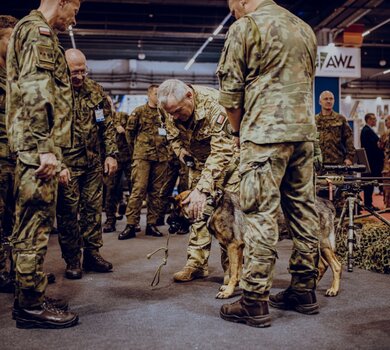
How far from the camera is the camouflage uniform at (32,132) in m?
2.51

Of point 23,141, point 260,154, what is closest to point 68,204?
point 23,141

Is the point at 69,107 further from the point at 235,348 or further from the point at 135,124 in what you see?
the point at 135,124

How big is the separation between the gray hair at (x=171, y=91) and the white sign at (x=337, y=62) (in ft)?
23.5

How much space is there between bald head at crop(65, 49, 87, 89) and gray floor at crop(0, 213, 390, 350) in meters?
1.59

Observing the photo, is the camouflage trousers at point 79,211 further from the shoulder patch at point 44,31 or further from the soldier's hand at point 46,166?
the shoulder patch at point 44,31

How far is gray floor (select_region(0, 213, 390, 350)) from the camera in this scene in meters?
2.43

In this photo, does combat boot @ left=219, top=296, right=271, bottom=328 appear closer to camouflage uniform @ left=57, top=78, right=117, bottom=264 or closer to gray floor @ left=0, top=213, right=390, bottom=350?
gray floor @ left=0, top=213, right=390, bottom=350

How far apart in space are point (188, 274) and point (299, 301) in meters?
1.08

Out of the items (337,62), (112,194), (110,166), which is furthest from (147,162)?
(337,62)

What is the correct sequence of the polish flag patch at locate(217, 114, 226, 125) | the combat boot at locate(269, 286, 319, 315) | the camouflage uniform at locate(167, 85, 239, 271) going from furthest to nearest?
the polish flag patch at locate(217, 114, 226, 125) < the camouflage uniform at locate(167, 85, 239, 271) < the combat boot at locate(269, 286, 319, 315)

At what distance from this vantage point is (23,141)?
254 cm

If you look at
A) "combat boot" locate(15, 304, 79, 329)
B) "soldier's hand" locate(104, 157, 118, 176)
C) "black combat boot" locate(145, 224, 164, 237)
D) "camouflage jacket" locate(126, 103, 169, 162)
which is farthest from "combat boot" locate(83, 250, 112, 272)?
"camouflage jacket" locate(126, 103, 169, 162)

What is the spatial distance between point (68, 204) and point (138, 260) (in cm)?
118

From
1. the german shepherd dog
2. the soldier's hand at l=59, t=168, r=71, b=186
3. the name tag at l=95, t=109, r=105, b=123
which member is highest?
the name tag at l=95, t=109, r=105, b=123
